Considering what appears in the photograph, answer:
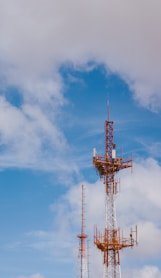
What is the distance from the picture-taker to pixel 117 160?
97562mm

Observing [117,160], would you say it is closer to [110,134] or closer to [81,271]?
[110,134]

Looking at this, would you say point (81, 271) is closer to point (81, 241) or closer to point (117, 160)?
point (81, 241)

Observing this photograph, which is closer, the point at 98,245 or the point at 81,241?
the point at 98,245

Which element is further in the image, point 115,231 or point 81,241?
point 81,241

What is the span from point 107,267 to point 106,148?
17.5 metres

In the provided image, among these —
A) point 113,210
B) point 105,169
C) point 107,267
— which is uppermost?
point 105,169

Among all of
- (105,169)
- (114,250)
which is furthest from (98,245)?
(105,169)

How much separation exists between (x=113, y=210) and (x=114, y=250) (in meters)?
5.72

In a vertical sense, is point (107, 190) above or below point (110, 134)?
below

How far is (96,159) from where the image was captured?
Answer: 3812 inches

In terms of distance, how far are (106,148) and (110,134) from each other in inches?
93.0

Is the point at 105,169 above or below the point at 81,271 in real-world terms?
above

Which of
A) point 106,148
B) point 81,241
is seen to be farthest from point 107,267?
point 106,148

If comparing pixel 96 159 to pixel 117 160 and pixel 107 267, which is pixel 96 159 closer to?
pixel 117 160
